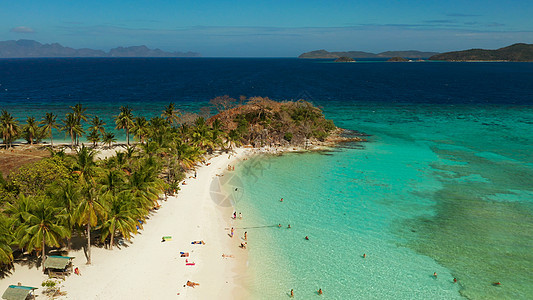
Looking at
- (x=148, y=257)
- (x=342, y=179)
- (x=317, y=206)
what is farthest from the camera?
(x=342, y=179)

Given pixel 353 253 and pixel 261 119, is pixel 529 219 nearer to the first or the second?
pixel 353 253

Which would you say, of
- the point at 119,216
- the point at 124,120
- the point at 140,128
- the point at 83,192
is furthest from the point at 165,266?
the point at 124,120

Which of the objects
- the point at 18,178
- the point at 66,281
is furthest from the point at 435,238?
the point at 18,178

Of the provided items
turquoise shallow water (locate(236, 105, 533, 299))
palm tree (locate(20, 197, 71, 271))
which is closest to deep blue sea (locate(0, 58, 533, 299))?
turquoise shallow water (locate(236, 105, 533, 299))

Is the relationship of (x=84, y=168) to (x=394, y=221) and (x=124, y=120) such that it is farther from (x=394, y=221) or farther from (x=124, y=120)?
(x=394, y=221)

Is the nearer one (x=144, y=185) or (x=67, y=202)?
(x=67, y=202)

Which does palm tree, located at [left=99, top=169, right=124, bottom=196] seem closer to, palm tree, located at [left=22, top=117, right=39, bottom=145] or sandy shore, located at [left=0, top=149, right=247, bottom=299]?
sandy shore, located at [left=0, top=149, right=247, bottom=299]
